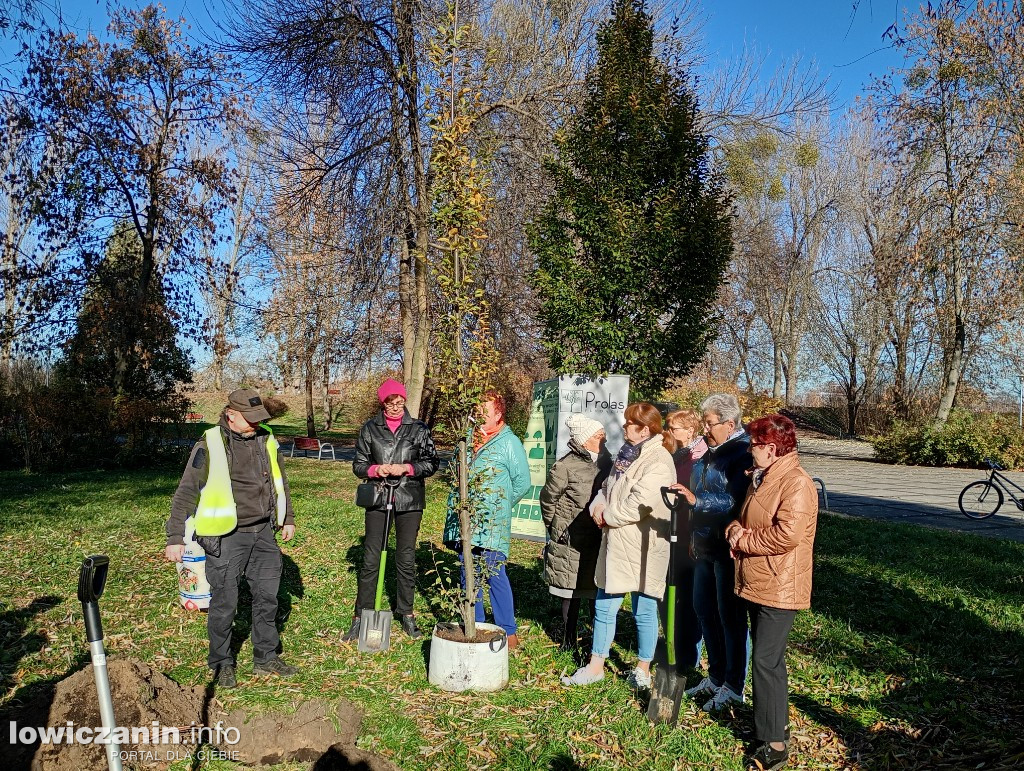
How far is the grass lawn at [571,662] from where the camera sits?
14.2 ft

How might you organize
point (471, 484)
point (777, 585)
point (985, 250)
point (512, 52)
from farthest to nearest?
point (985, 250) → point (512, 52) → point (471, 484) → point (777, 585)

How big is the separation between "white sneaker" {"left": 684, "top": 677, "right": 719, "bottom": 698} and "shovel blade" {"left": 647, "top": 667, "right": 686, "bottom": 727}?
49 cm

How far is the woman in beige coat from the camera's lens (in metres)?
5.00

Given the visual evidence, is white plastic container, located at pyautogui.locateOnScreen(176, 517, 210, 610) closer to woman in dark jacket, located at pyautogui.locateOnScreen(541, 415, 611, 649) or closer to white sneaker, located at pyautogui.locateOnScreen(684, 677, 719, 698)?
woman in dark jacket, located at pyautogui.locateOnScreen(541, 415, 611, 649)

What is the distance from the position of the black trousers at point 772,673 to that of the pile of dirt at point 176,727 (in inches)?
80.1

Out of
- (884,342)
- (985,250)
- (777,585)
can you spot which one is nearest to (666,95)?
(777,585)

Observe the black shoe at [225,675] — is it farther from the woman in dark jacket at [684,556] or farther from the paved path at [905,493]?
the paved path at [905,493]

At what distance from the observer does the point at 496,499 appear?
5.59 meters

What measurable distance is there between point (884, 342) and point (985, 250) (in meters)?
12.8

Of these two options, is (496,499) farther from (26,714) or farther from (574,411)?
(574,411)

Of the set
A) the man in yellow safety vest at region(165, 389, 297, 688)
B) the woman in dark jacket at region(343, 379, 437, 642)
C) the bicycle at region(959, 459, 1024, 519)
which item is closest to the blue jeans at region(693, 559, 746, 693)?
the woman in dark jacket at region(343, 379, 437, 642)

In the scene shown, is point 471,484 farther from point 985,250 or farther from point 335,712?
point 985,250

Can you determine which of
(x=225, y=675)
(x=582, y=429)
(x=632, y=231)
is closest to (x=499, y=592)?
(x=582, y=429)

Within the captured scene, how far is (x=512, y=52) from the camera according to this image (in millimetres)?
14375
